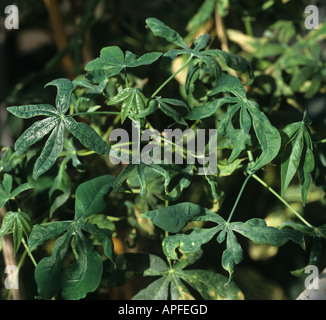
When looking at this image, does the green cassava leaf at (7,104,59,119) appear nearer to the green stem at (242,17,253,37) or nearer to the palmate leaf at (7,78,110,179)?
the palmate leaf at (7,78,110,179)

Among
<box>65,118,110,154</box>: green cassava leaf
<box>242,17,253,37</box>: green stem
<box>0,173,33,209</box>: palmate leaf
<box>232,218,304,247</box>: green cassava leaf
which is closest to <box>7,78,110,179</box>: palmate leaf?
<box>65,118,110,154</box>: green cassava leaf

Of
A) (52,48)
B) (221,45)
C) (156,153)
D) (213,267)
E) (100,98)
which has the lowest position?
(213,267)

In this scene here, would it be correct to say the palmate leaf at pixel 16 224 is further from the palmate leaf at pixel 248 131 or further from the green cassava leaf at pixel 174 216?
the palmate leaf at pixel 248 131

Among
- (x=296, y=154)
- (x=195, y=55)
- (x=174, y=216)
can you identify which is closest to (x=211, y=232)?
(x=174, y=216)

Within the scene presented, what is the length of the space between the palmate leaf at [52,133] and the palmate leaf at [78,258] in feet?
0.30

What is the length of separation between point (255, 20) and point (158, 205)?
690 millimetres

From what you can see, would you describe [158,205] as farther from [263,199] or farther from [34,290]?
[263,199]

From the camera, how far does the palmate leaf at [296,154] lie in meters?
0.66

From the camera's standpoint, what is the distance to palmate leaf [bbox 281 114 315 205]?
2.16ft

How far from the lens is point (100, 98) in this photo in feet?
3.10

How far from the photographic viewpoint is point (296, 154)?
0.66m

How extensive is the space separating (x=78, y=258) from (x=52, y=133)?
Result: 0.20m

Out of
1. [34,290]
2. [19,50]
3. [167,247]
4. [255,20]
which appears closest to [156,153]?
[167,247]

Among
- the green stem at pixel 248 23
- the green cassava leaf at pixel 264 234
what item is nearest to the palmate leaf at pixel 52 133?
the green cassava leaf at pixel 264 234
